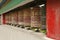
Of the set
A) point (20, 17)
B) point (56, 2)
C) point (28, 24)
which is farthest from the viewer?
point (20, 17)

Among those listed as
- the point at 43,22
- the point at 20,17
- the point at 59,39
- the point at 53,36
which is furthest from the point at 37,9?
the point at 59,39

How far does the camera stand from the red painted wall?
12.5 metres

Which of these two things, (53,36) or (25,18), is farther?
(25,18)

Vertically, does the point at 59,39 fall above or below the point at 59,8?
below

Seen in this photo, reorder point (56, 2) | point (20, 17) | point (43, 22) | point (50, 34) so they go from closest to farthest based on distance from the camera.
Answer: point (56, 2), point (50, 34), point (43, 22), point (20, 17)

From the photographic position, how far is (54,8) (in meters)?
13.3

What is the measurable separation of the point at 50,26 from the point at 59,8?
216 centimetres

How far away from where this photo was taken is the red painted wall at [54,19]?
12.5m

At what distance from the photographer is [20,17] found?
3391cm

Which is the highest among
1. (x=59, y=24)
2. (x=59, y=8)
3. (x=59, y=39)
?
(x=59, y=8)

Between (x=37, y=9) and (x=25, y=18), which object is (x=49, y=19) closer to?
(x=37, y=9)

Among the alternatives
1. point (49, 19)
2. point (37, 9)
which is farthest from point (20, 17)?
point (49, 19)

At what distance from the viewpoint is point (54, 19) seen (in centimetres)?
1329

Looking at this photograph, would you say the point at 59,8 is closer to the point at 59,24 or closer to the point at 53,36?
the point at 59,24
